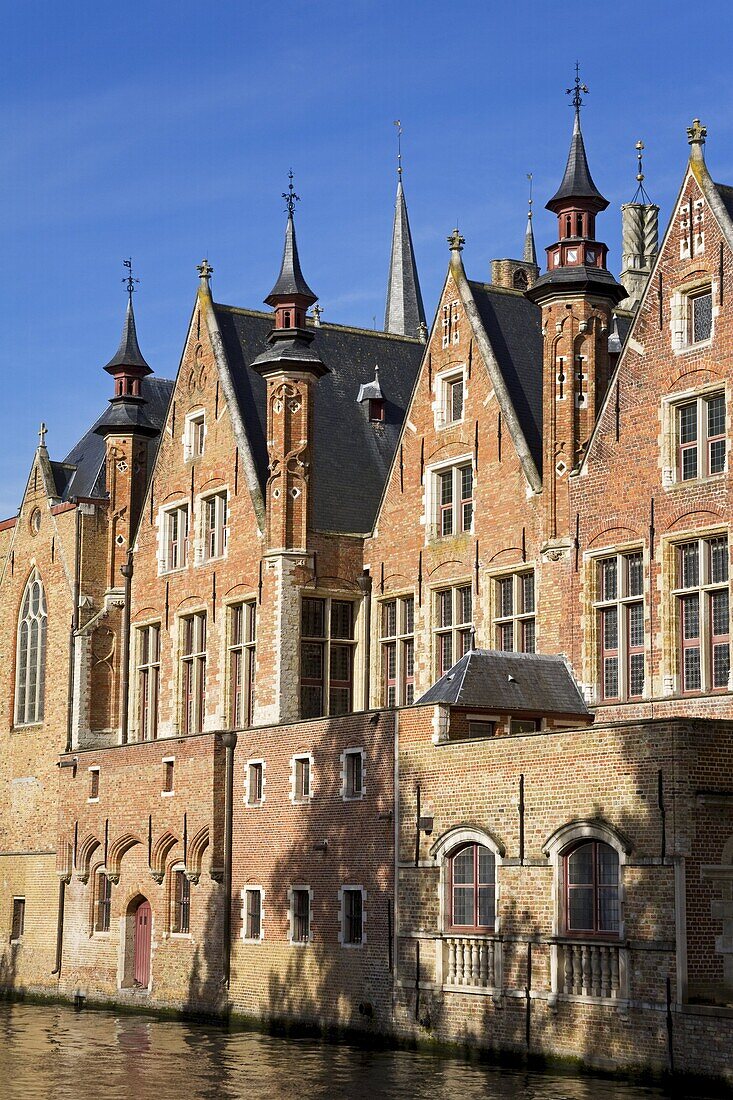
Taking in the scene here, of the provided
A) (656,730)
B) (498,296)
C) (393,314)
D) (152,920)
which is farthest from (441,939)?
(393,314)

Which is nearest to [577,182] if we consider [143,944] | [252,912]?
[252,912]

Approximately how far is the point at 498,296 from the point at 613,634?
354 inches

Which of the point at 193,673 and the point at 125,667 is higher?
the point at 125,667

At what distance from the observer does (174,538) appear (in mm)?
42562

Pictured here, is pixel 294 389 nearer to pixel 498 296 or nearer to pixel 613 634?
pixel 498 296

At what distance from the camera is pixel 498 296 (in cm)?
3659

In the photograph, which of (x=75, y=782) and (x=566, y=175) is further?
(x=75, y=782)

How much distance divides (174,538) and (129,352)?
238 inches

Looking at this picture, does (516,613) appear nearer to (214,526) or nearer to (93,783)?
(214,526)

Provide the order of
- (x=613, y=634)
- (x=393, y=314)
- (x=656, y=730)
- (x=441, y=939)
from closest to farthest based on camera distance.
A: (x=656, y=730) < (x=441, y=939) < (x=613, y=634) < (x=393, y=314)

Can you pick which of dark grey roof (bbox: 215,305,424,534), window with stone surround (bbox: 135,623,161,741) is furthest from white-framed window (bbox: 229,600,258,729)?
window with stone surround (bbox: 135,623,161,741)

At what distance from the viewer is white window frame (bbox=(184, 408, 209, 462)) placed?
41.4 meters

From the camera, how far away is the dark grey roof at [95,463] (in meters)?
47.2

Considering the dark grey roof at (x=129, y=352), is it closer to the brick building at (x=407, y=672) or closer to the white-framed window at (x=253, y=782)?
the brick building at (x=407, y=672)
